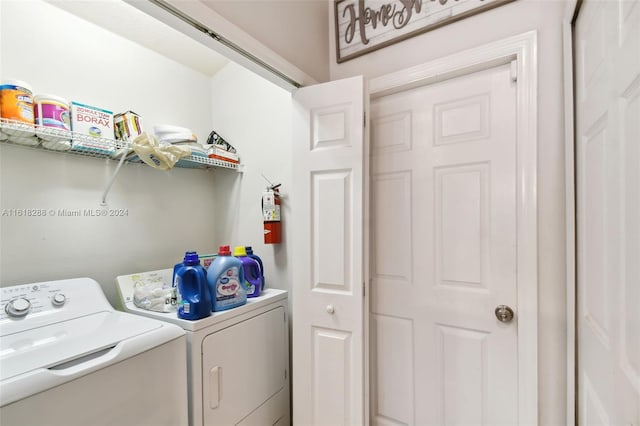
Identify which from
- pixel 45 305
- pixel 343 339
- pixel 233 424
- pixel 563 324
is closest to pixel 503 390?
pixel 563 324

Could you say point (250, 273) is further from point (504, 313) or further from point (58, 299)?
point (504, 313)

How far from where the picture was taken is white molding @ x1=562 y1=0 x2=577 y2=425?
3.55 feet

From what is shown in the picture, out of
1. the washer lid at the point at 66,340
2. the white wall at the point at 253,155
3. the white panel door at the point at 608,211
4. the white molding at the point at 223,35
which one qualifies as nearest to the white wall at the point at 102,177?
the white wall at the point at 253,155

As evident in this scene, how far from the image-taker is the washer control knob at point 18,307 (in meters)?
1.15

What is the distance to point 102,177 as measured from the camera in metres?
1.70

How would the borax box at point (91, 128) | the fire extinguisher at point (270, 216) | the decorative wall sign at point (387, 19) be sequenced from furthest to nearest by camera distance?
the fire extinguisher at point (270, 216), the borax box at point (91, 128), the decorative wall sign at point (387, 19)

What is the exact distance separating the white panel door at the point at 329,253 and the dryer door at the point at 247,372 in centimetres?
19

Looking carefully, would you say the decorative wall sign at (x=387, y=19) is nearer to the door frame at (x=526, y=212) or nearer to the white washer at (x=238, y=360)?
the door frame at (x=526, y=212)

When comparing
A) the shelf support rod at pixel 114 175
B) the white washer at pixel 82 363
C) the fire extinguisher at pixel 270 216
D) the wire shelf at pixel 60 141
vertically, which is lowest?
the white washer at pixel 82 363

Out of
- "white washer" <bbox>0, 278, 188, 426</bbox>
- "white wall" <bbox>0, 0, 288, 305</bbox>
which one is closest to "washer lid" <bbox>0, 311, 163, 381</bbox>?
"white washer" <bbox>0, 278, 188, 426</bbox>

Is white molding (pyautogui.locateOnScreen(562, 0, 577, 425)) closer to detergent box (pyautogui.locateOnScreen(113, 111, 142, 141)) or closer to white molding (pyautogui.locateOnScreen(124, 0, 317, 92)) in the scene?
white molding (pyautogui.locateOnScreen(124, 0, 317, 92))

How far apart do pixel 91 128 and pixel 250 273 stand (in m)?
1.18

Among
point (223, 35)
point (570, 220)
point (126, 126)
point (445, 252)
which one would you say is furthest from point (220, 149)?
point (570, 220)

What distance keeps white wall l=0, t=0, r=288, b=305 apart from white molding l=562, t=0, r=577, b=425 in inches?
60.0
